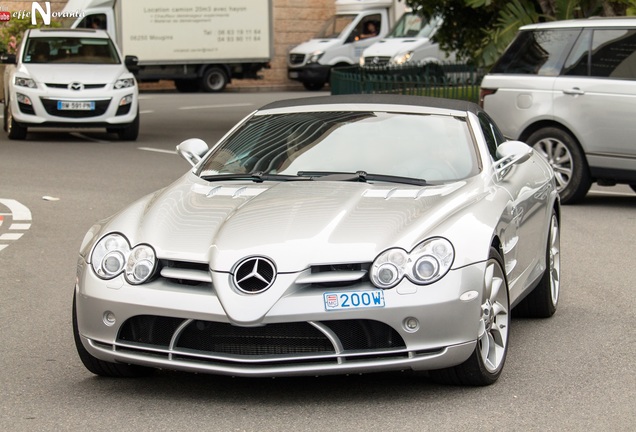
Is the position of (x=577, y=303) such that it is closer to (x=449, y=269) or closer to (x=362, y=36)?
(x=449, y=269)

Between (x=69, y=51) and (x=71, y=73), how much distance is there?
943 mm

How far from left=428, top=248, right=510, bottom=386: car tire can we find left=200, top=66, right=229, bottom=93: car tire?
106 ft

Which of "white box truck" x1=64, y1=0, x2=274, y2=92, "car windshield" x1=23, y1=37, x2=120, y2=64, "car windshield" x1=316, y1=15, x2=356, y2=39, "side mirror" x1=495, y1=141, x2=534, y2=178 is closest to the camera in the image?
"side mirror" x1=495, y1=141, x2=534, y2=178

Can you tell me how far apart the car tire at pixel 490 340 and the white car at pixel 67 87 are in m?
15.4

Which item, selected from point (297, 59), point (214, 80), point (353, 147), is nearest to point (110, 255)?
point (353, 147)

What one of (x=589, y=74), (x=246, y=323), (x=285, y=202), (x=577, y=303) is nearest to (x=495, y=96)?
(x=589, y=74)

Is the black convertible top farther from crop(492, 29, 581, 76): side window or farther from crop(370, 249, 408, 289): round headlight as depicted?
crop(492, 29, 581, 76): side window

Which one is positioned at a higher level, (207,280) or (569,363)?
(207,280)

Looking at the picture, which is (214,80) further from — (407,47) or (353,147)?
(353,147)

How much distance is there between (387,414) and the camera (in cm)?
584

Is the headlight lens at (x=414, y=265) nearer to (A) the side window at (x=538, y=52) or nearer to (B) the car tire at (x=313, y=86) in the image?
(A) the side window at (x=538, y=52)

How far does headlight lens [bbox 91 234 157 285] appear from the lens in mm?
6027

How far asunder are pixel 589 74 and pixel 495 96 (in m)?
1.09

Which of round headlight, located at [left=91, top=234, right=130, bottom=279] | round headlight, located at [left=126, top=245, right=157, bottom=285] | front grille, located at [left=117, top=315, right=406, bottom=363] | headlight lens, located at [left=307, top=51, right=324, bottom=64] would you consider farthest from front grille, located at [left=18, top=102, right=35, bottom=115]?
headlight lens, located at [left=307, top=51, right=324, bottom=64]
